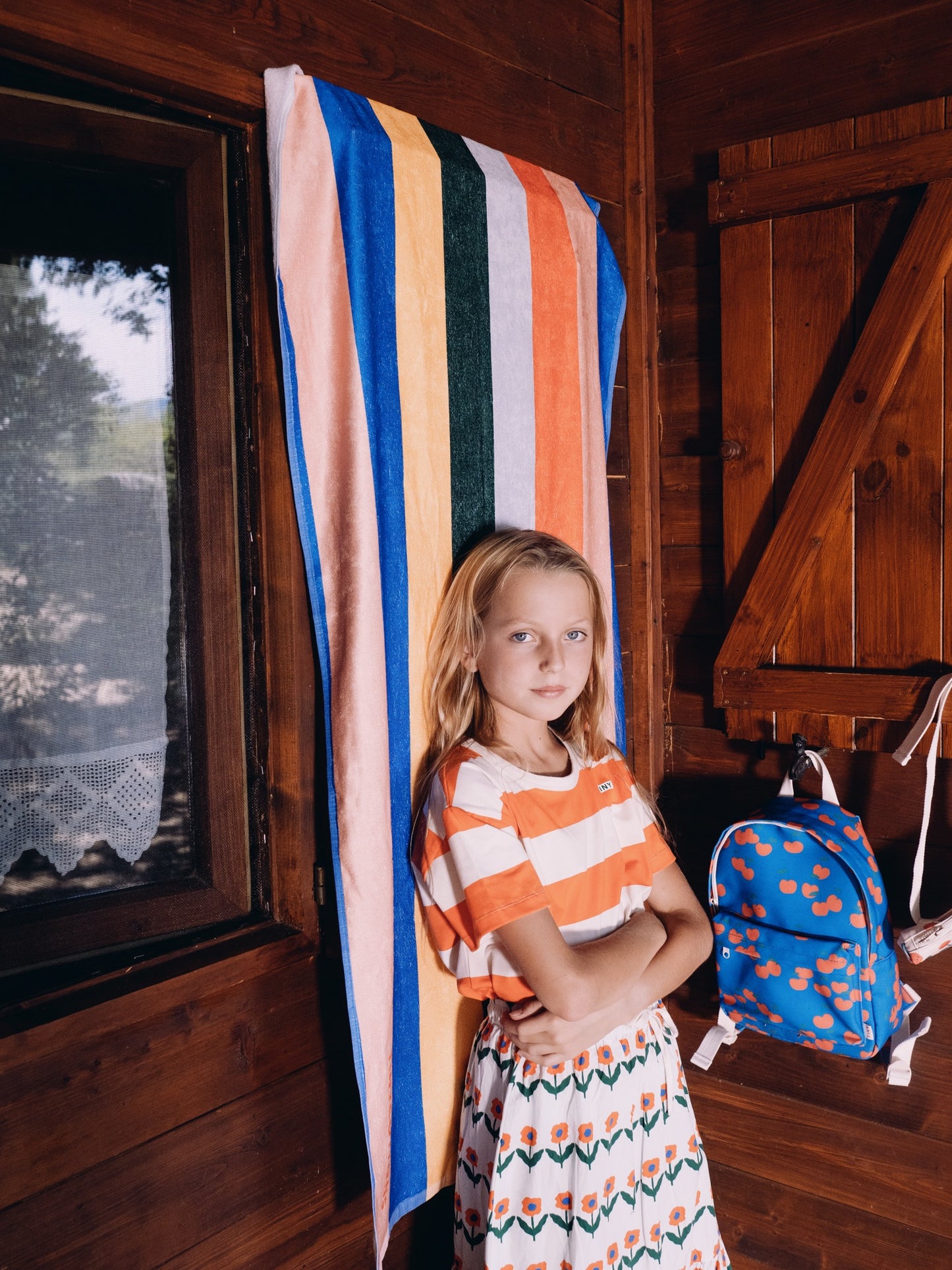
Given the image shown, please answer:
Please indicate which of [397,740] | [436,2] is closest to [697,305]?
[436,2]

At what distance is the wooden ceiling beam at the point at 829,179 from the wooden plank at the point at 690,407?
26 centimetres

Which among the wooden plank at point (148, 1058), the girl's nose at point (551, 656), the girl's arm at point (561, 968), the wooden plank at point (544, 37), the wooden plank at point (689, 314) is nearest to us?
the wooden plank at point (148, 1058)

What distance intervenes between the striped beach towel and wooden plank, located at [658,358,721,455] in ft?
1.49

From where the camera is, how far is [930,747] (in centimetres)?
170

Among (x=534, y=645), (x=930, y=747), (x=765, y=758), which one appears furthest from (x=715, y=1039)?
(x=534, y=645)

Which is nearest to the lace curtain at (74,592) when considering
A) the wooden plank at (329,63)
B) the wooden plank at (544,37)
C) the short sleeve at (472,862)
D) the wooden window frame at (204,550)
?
the wooden window frame at (204,550)

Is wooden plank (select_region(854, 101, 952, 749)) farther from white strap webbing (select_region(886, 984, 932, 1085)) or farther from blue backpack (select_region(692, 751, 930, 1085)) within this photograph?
white strap webbing (select_region(886, 984, 932, 1085))

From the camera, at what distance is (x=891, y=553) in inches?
68.9

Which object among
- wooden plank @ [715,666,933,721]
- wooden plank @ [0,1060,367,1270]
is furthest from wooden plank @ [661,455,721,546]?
wooden plank @ [0,1060,367,1270]

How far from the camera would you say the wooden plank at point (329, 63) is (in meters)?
1.20

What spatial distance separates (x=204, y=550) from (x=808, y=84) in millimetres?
1351

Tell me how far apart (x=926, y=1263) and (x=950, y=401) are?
1471 mm

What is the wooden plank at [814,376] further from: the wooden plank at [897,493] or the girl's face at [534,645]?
the girl's face at [534,645]

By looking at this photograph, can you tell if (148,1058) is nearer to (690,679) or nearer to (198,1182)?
(198,1182)
